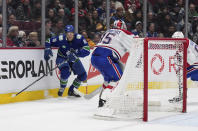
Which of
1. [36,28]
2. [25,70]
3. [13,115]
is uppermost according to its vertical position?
[36,28]

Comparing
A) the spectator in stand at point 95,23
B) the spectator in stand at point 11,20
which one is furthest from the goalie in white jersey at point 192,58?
the spectator in stand at point 95,23

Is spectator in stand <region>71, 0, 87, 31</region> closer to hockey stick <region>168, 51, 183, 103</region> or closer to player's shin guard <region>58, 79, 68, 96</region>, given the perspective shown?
player's shin guard <region>58, 79, 68, 96</region>

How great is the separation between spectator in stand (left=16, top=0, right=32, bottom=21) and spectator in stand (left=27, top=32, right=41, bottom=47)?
317mm

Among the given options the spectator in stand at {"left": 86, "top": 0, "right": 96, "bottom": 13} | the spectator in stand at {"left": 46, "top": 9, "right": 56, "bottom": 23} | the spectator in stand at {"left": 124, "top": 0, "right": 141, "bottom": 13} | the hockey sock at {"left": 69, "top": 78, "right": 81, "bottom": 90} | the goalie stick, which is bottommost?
the goalie stick

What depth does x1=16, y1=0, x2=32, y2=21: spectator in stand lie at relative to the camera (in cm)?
812

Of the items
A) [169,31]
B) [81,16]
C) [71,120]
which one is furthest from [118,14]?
A: [71,120]

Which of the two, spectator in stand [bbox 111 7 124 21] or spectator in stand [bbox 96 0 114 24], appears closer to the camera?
spectator in stand [bbox 96 0 114 24]

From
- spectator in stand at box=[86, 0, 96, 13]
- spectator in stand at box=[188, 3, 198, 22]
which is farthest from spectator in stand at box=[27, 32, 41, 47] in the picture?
spectator in stand at box=[188, 3, 198, 22]

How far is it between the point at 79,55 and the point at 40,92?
0.93 metres

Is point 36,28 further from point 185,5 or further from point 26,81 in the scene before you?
point 185,5

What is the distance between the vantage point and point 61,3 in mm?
9367

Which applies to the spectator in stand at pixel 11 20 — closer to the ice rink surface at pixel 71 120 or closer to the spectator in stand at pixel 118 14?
the ice rink surface at pixel 71 120

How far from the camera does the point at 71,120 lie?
5789mm

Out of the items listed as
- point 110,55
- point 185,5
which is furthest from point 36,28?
point 185,5
